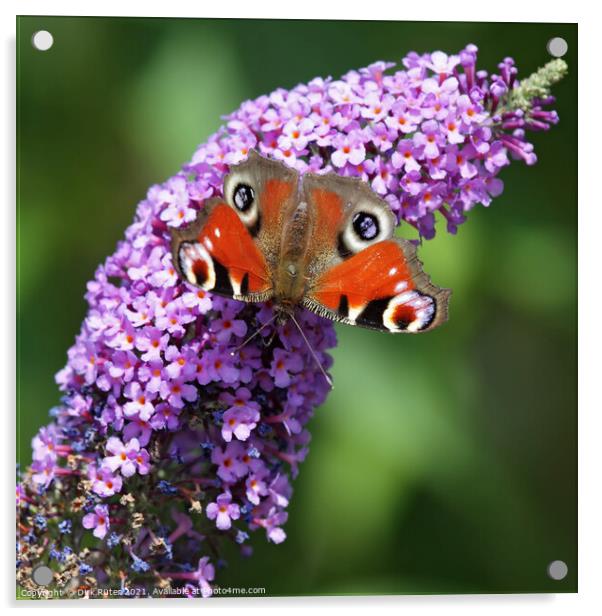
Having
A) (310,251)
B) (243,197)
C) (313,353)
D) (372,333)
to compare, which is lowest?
(372,333)

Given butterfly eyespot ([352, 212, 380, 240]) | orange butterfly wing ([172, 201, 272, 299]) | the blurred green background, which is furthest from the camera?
the blurred green background

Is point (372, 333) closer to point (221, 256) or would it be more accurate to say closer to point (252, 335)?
point (252, 335)

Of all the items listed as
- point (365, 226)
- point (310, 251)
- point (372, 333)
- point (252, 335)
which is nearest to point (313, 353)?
point (252, 335)

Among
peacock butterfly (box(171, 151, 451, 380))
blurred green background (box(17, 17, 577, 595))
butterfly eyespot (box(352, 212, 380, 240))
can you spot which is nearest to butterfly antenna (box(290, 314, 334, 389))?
peacock butterfly (box(171, 151, 451, 380))

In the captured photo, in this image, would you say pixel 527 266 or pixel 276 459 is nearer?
pixel 276 459

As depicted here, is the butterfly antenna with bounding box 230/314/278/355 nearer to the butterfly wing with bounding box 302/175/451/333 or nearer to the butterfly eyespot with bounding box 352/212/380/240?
the butterfly wing with bounding box 302/175/451/333

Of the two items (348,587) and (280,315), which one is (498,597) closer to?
(348,587)
